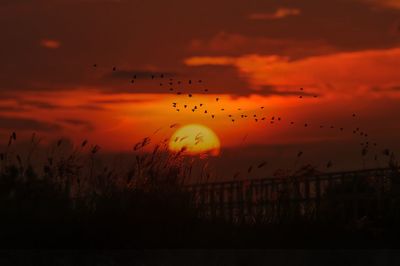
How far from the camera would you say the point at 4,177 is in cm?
1175

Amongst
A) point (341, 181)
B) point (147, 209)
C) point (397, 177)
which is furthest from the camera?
point (341, 181)

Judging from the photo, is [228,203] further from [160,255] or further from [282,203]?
[160,255]

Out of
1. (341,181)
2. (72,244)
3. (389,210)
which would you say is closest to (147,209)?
(72,244)

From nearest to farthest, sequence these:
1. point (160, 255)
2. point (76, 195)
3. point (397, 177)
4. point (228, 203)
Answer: point (160, 255) < point (76, 195) < point (228, 203) < point (397, 177)

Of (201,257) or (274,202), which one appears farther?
(274,202)

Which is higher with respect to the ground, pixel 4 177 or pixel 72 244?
pixel 4 177

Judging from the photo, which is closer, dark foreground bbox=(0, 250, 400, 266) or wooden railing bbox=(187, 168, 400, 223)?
dark foreground bbox=(0, 250, 400, 266)

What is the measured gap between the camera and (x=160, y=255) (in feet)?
27.8

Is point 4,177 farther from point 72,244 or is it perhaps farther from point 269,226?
point 269,226

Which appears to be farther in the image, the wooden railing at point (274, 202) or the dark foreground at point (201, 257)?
the wooden railing at point (274, 202)

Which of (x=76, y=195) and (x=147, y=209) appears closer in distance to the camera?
(x=147, y=209)

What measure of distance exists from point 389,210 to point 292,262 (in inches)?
221

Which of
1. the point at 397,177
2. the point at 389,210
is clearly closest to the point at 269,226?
the point at 389,210

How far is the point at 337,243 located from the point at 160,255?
314cm
